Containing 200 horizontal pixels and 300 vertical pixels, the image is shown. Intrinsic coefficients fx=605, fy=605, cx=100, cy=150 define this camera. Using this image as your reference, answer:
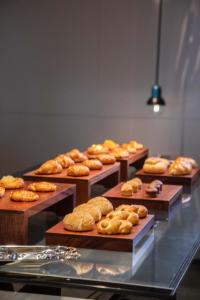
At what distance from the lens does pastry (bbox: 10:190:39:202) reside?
2.05 m

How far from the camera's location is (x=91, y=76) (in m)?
5.21

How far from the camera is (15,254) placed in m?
1.65

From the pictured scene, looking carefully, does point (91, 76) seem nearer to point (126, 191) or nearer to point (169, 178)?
point (169, 178)

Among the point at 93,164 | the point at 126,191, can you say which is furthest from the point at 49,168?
the point at 126,191

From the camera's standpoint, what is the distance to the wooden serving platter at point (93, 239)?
1.77 m

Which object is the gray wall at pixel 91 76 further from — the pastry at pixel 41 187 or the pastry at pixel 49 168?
the pastry at pixel 41 187

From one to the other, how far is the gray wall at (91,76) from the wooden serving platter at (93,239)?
3.25 meters

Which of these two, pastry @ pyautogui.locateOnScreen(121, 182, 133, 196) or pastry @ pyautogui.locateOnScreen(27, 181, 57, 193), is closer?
pastry @ pyautogui.locateOnScreen(27, 181, 57, 193)

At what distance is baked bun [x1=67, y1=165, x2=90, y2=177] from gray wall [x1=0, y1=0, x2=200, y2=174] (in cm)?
242

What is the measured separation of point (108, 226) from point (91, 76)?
11.5ft

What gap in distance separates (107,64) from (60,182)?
2.69 m

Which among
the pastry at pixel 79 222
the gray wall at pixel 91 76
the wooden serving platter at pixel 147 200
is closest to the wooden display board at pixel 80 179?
the wooden serving platter at pixel 147 200

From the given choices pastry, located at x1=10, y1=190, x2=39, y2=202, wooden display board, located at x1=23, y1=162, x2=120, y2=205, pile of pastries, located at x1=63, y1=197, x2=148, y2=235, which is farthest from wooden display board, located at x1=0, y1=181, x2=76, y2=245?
wooden display board, located at x1=23, y1=162, x2=120, y2=205

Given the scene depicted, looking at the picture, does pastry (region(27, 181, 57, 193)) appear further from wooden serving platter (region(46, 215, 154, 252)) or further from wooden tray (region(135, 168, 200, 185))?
wooden tray (region(135, 168, 200, 185))
